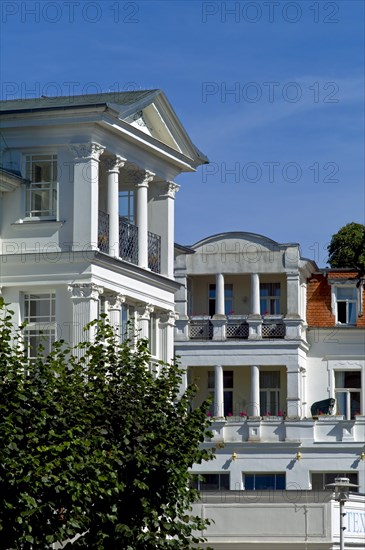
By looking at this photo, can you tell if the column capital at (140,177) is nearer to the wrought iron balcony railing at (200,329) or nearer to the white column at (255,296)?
the white column at (255,296)

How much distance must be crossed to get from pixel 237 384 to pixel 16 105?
30170 mm

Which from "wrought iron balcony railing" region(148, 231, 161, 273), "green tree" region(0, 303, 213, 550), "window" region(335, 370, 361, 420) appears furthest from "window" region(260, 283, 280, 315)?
"green tree" region(0, 303, 213, 550)

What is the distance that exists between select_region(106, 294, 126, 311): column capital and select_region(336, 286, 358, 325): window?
103ft

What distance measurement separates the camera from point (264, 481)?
253ft

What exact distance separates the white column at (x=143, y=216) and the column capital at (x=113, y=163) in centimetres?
200

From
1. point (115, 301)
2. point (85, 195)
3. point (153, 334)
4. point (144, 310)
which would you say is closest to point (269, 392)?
point (153, 334)

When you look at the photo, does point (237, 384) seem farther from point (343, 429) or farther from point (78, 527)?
point (78, 527)

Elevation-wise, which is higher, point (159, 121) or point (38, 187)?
point (159, 121)

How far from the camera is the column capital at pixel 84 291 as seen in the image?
165 ft

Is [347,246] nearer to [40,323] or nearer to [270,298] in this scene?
[270,298]

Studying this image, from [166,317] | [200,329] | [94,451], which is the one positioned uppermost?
[200,329]

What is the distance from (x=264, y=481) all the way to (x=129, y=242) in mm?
25950

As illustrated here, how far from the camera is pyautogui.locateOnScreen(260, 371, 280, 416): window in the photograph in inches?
3156

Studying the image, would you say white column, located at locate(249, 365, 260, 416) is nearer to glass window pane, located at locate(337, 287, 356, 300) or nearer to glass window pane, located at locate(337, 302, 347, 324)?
glass window pane, located at locate(337, 302, 347, 324)
